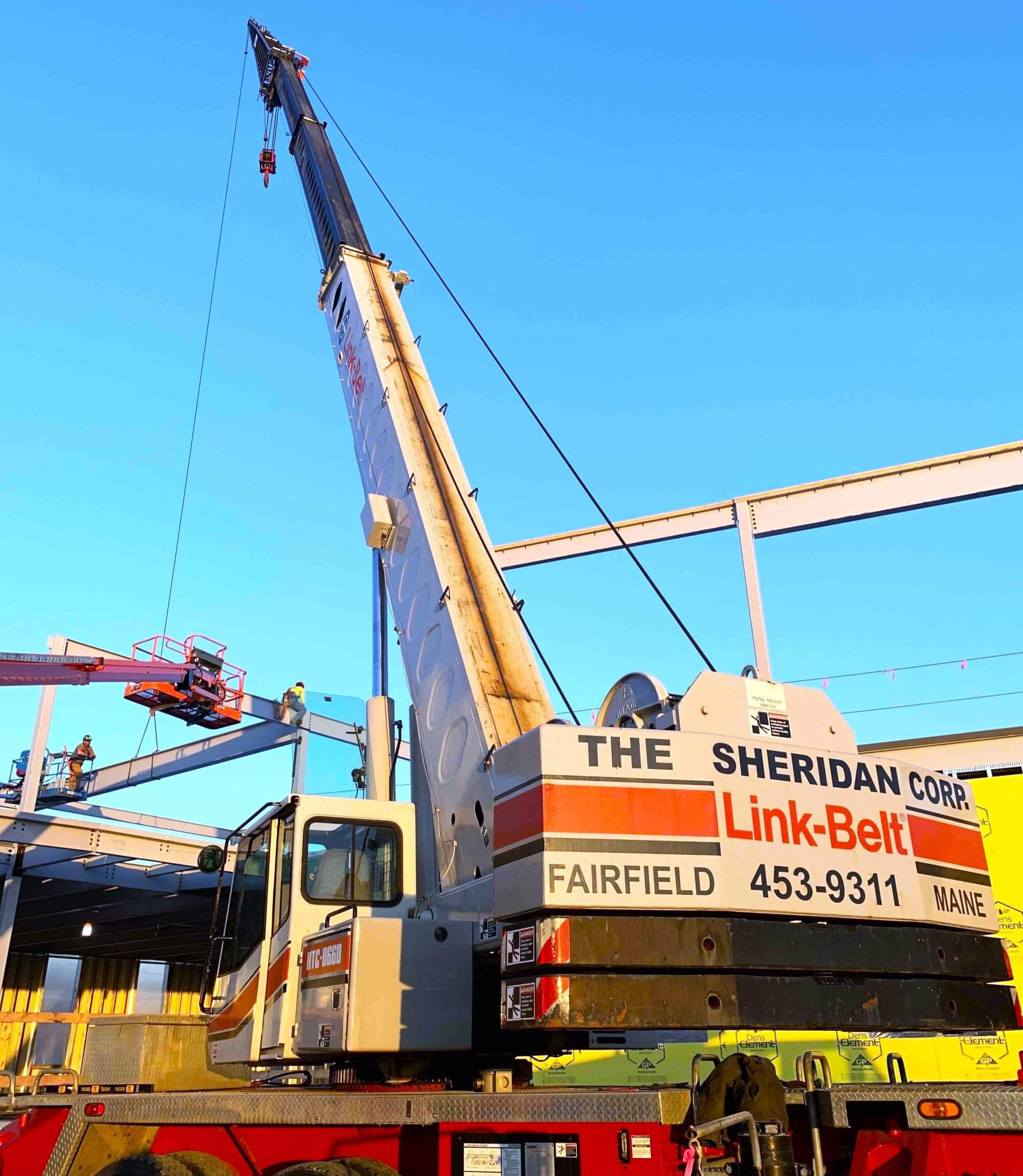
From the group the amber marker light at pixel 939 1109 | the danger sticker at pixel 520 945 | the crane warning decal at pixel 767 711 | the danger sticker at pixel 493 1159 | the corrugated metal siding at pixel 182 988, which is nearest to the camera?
the amber marker light at pixel 939 1109

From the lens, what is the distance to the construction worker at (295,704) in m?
27.4

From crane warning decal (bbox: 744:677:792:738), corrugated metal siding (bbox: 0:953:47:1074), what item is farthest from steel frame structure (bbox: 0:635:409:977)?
crane warning decal (bbox: 744:677:792:738)

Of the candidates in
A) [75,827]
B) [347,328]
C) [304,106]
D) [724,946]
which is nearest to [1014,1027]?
[724,946]

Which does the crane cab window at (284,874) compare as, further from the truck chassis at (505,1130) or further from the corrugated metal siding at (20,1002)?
the corrugated metal siding at (20,1002)

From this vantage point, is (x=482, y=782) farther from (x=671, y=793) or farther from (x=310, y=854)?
(x=671, y=793)

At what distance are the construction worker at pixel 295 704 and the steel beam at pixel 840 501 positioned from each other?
8.18 meters

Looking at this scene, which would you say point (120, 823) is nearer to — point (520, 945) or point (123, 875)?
point (123, 875)

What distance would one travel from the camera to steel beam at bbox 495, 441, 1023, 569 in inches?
779

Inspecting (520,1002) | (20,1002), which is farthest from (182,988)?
(520,1002)

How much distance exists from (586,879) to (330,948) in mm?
2117

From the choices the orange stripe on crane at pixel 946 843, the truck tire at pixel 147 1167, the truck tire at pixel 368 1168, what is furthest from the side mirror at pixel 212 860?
the orange stripe on crane at pixel 946 843

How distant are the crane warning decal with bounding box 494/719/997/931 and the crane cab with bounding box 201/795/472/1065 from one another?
117cm

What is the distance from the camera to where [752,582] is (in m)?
21.3

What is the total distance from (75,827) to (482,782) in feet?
59.2
